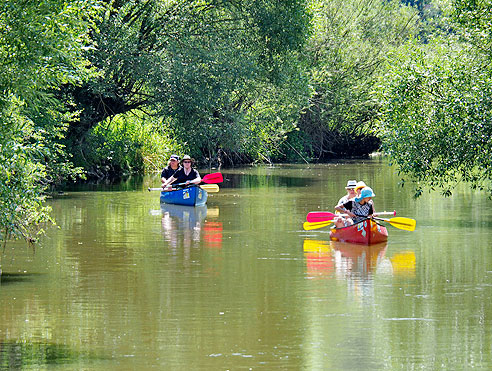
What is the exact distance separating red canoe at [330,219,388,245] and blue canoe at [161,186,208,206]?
289 inches

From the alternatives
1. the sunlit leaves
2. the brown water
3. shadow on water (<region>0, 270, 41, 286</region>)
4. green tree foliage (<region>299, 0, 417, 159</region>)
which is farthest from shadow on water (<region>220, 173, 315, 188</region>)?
shadow on water (<region>0, 270, 41, 286</region>)

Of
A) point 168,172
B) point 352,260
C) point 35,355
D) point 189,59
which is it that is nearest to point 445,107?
point 352,260

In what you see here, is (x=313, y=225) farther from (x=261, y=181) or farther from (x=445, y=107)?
(x=261, y=181)

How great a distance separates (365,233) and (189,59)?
13.6 meters

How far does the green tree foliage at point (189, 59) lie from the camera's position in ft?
90.9

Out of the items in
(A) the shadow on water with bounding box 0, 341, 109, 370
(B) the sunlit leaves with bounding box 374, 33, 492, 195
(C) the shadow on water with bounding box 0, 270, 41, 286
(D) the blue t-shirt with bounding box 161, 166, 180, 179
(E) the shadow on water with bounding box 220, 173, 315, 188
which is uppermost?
(B) the sunlit leaves with bounding box 374, 33, 492, 195

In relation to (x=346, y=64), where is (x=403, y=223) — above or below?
below

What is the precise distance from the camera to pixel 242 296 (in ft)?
37.2

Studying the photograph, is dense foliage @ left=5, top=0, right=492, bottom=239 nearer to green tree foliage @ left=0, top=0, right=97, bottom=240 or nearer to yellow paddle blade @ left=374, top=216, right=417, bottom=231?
green tree foliage @ left=0, top=0, right=97, bottom=240

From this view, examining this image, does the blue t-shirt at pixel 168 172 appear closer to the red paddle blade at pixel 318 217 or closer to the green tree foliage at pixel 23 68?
the red paddle blade at pixel 318 217

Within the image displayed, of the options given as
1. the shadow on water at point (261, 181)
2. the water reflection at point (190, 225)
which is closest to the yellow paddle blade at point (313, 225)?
the water reflection at point (190, 225)

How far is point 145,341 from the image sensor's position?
9055mm

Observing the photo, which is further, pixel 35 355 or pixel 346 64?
pixel 346 64

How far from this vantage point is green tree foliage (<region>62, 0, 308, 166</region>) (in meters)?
27.7
